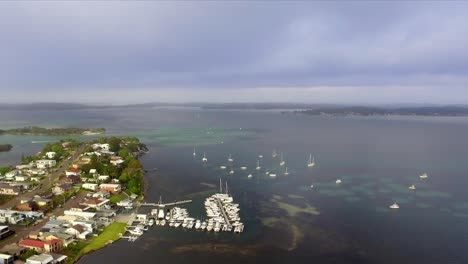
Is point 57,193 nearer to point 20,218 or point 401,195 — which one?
point 20,218

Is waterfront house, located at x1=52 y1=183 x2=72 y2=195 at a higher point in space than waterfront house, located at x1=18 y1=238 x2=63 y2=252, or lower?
higher

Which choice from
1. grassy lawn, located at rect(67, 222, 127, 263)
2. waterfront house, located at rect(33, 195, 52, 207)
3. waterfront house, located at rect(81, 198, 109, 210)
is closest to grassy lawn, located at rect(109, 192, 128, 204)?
waterfront house, located at rect(81, 198, 109, 210)

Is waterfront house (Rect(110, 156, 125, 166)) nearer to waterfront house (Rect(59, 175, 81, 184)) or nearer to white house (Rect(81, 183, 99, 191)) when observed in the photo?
waterfront house (Rect(59, 175, 81, 184))

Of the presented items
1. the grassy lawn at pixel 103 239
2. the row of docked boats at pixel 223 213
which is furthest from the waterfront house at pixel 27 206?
the row of docked boats at pixel 223 213

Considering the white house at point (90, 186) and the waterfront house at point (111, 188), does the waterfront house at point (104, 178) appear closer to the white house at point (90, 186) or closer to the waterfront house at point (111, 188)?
the white house at point (90, 186)

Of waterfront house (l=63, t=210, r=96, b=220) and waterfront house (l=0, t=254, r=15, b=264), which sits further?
waterfront house (l=63, t=210, r=96, b=220)

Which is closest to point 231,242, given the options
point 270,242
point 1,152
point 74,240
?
point 270,242

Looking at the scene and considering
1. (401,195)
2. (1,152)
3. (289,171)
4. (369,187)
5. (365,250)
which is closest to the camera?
(365,250)
